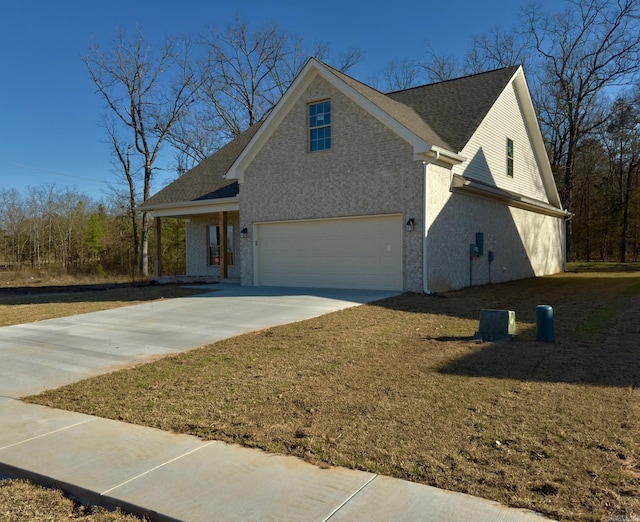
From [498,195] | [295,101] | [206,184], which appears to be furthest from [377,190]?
[206,184]

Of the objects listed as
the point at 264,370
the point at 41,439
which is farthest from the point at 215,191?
the point at 41,439

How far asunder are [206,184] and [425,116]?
9.21 meters

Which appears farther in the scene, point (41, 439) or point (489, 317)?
point (489, 317)

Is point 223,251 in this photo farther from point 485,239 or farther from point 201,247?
point 485,239

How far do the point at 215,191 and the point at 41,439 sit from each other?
1567cm

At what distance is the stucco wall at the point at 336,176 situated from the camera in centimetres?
1297

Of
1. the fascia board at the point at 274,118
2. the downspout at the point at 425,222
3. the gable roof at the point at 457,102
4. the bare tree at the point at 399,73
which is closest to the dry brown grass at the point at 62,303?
the fascia board at the point at 274,118

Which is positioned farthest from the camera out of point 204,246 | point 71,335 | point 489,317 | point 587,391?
point 204,246

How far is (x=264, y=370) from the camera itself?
5750 millimetres

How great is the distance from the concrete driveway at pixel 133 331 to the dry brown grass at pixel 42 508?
7.88 feet

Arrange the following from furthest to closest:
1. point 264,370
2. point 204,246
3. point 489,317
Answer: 1. point 204,246
2. point 489,317
3. point 264,370

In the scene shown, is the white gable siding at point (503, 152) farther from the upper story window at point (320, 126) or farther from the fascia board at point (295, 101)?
the upper story window at point (320, 126)

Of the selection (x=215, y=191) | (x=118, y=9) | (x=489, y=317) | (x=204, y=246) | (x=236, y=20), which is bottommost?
(x=489, y=317)

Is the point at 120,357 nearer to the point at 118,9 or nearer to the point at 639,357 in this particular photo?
the point at 639,357
